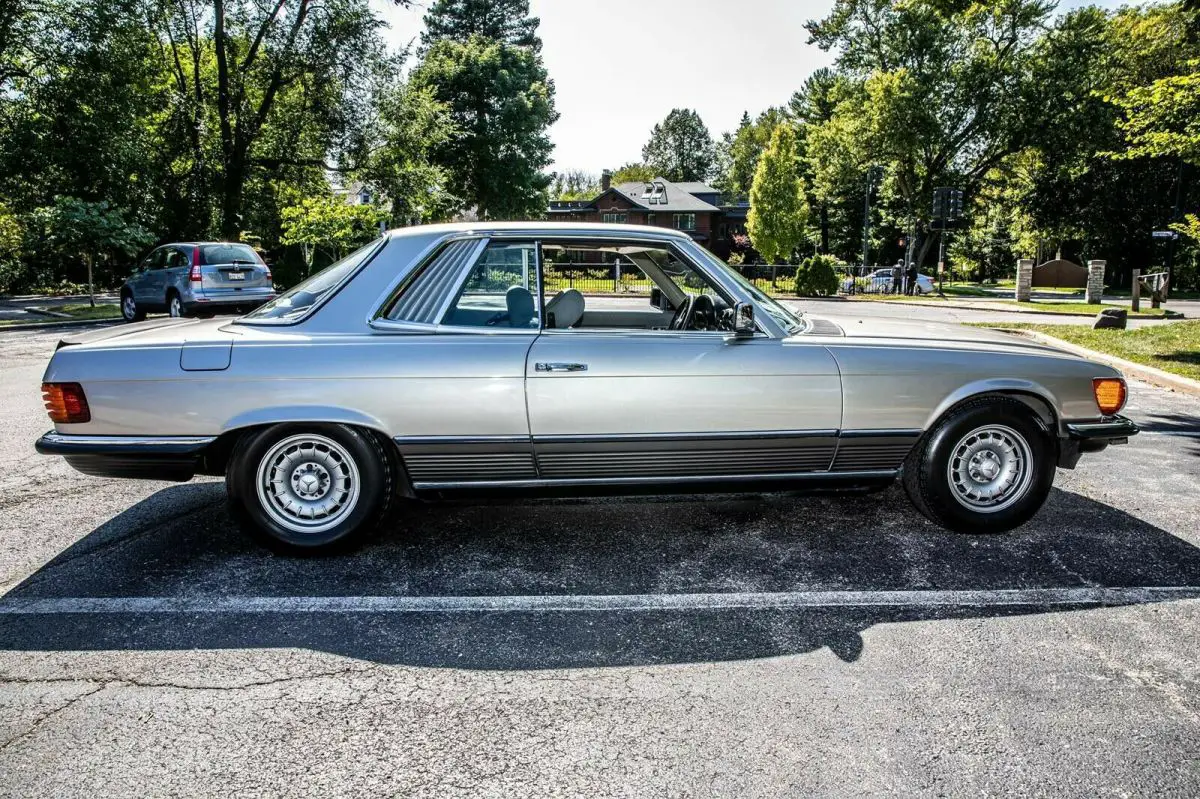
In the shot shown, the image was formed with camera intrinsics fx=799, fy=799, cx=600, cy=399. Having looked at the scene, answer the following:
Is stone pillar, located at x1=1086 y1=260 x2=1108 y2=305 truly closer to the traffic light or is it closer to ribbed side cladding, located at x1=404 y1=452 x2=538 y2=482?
the traffic light

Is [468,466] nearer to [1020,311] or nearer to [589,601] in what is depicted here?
[589,601]

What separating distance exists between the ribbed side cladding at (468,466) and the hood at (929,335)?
185cm

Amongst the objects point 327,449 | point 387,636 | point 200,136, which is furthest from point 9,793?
point 200,136

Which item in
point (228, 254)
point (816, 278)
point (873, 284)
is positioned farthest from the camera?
point (873, 284)

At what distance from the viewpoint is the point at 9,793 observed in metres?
2.20

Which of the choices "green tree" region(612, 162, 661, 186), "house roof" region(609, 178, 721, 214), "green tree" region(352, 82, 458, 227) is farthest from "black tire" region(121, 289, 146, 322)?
"green tree" region(612, 162, 661, 186)

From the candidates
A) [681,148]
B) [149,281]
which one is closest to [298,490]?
[149,281]

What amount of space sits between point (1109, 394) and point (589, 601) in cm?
300

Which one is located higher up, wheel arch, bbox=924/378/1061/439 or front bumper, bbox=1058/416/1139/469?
wheel arch, bbox=924/378/1061/439

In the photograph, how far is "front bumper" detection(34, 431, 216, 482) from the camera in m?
3.81

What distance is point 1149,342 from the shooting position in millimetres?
13203

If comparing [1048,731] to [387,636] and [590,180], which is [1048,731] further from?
[590,180]

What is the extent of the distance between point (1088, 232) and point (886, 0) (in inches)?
676

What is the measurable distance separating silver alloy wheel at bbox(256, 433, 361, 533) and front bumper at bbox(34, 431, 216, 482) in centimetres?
34
